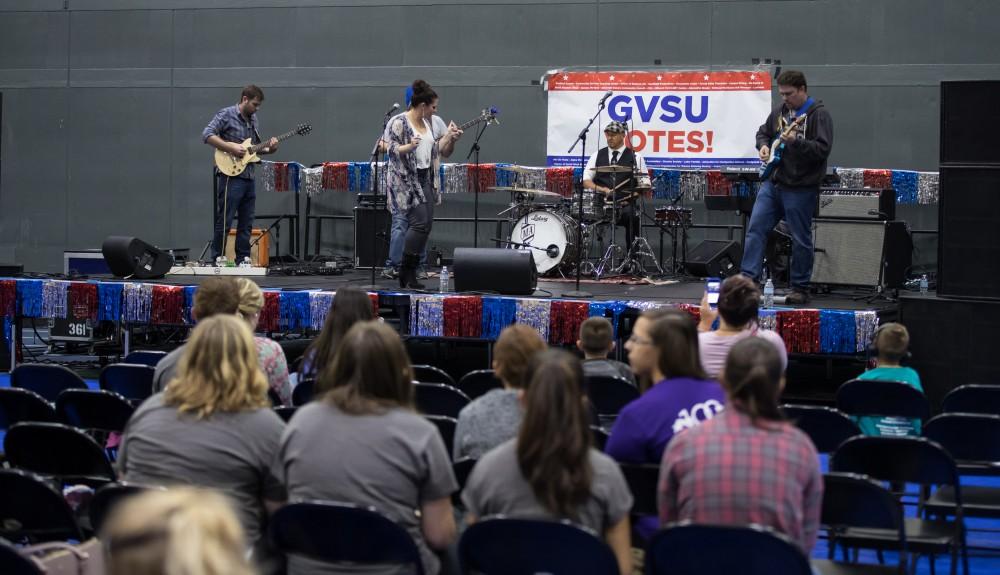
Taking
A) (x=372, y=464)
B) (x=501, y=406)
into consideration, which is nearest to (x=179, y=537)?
(x=372, y=464)

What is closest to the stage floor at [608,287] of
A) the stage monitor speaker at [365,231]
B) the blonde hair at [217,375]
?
the stage monitor speaker at [365,231]

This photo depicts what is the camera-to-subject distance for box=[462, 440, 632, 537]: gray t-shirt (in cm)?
326

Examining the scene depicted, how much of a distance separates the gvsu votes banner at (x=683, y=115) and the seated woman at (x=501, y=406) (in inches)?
372

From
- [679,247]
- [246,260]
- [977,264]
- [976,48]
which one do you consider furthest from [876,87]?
[246,260]

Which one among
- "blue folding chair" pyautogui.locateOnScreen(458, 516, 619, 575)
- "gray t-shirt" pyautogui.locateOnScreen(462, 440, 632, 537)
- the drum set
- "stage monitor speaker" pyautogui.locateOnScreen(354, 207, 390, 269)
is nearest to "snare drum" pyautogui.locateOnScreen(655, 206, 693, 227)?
the drum set

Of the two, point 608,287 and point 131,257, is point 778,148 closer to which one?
point 608,287

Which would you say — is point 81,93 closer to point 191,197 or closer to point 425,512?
point 191,197

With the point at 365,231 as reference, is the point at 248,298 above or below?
below

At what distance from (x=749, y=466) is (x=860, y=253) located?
7.37 metres

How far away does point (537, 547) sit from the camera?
3.10m

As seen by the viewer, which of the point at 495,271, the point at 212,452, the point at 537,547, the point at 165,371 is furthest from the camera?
the point at 495,271

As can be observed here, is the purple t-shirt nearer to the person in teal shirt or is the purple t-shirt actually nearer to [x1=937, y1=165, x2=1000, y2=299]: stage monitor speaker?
the person in teal shirt

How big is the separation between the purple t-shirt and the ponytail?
70 cm

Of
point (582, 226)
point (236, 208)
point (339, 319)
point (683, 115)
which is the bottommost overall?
point (339, 319)
